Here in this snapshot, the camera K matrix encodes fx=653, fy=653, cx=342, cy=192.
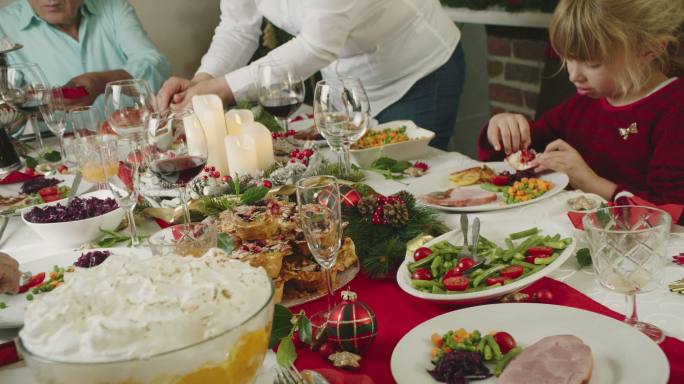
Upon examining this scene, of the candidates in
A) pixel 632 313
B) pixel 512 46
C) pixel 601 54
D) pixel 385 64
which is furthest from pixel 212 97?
pixel 512 46

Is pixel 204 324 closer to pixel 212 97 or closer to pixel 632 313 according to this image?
pixel 632 313

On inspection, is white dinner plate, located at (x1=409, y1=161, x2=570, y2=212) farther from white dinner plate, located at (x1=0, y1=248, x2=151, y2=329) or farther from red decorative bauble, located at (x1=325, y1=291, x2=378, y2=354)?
white dinner plate, located at (x1=0, y1=248, x2=151, y2=329)

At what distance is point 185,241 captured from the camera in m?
0.99

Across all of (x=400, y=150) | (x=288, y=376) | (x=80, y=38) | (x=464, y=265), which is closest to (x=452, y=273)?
(x=464, y=265)

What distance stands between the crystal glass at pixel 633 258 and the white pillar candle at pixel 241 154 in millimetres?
816

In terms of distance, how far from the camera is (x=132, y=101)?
1725mm

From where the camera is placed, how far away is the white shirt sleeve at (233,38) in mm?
2701

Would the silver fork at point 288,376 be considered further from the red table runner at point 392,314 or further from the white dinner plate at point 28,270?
the white dinner plate at point 28,270

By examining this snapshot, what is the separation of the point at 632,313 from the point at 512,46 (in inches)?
118

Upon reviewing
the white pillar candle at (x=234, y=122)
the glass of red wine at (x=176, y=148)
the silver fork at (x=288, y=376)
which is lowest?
the silver fork at (x=288, y=376)

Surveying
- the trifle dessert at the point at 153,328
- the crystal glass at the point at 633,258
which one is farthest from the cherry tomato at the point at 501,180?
the trifle dessert at the point at 153,328

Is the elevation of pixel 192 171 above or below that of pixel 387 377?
above

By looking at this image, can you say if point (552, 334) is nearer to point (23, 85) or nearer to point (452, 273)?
point (452, 273)

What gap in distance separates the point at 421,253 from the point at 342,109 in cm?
47
